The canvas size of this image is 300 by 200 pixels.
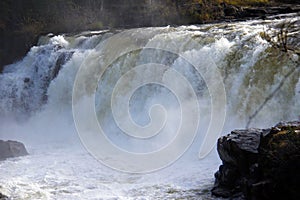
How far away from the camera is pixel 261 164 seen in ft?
26.0

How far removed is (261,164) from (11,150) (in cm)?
→ 800

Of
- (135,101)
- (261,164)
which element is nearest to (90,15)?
(135,101)

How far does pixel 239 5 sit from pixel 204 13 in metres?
2.46

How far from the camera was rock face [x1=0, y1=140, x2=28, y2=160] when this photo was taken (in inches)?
517

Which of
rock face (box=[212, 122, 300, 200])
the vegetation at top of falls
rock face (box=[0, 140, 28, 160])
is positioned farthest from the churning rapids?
the vegetation at top of falls

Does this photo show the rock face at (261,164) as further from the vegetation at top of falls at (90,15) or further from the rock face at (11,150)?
the vegetation at top of falls at (90,15)

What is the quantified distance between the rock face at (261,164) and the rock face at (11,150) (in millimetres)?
6628

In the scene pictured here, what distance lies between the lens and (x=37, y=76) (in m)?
20.1

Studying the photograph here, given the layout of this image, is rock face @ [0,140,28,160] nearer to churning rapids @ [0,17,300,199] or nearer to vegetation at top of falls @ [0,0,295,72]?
churning rapids @ [0,17,300,199]

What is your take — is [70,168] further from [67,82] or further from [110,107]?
[67,82]

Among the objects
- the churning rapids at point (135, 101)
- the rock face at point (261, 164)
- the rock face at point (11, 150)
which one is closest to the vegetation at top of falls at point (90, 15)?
the churning rapids at point (135, 101)

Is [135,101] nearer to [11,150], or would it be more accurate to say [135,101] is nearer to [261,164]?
[11,150]

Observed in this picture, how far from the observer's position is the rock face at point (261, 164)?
290 inches

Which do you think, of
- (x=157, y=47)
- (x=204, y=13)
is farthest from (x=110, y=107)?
(x=204, y=13)
